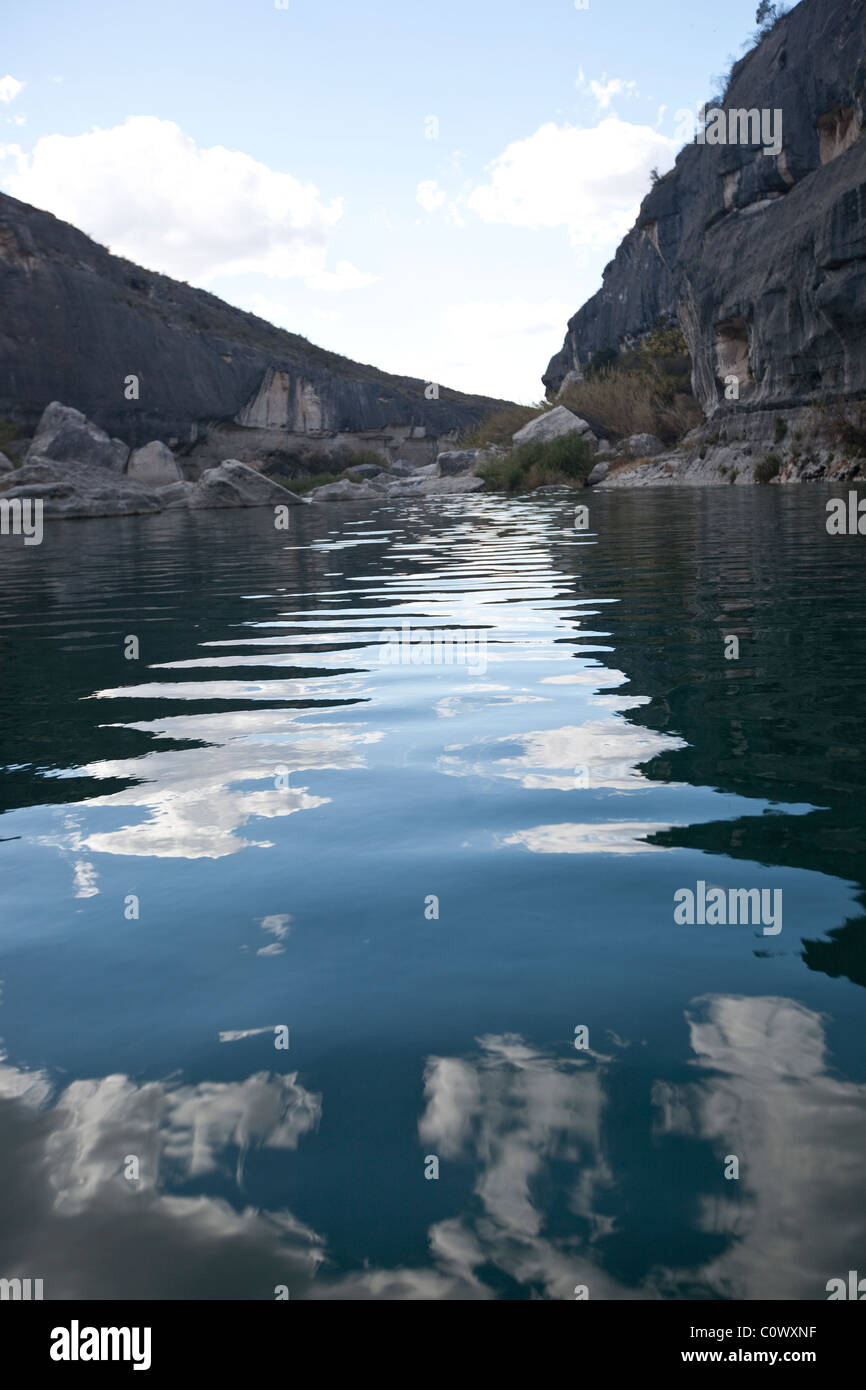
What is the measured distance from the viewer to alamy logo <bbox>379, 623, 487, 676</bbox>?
5080 millimetres

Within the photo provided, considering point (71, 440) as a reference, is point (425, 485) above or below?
below

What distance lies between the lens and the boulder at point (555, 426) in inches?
1451

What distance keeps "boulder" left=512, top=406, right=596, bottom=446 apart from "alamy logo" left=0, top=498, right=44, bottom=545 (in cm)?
1722

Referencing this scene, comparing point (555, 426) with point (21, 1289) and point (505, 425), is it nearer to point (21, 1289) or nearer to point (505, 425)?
point (505, 425)

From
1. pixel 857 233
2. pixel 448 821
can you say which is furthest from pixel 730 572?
pixel 857 233

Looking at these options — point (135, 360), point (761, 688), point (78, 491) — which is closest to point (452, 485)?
point (78, 491)

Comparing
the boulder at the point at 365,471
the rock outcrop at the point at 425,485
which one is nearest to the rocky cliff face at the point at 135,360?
the boulder at the point at 365,471

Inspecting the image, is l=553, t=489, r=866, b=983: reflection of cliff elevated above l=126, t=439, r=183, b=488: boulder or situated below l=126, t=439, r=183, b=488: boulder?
below

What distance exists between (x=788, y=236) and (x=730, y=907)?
25680mm

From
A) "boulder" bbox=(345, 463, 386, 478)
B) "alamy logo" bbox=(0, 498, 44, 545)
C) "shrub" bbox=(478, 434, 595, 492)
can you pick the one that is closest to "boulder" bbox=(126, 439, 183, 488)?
"boulder" bbox=(345, 463, 386, 478)
